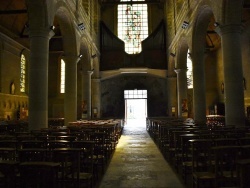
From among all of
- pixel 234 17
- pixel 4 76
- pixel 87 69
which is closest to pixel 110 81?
pixel 87 69

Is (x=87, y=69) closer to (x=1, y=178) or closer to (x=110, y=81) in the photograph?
(x=110, y=81)

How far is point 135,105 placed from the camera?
3228cm

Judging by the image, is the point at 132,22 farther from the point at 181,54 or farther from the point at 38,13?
the point at 38,13

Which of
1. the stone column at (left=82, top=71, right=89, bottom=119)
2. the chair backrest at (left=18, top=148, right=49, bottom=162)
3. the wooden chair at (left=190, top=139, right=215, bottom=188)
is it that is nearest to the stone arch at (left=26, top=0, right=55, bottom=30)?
the chair backrest at (left=18, top=148, right=49, bottom=162)

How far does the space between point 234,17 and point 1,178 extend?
9993 millimetres

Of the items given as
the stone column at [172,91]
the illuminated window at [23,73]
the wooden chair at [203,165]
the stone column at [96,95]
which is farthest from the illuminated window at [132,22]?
the wooden chair at [203,165]

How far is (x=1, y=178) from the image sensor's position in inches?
169

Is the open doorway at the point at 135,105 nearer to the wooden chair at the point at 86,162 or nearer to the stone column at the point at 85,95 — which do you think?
the stone column at the point at 85,95

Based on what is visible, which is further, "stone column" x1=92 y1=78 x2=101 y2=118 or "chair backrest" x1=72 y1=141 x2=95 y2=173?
"stone column" x1=92 y1=78 x2=101 y2=118

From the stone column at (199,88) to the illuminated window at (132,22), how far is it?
1482cm

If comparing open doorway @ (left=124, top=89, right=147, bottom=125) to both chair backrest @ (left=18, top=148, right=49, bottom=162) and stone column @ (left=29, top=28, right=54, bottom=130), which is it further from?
chair backrest @ (left=18, top=148, right=49, bottom=162)

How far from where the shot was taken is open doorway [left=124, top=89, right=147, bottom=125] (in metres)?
30.2

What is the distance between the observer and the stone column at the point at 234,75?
10344mm

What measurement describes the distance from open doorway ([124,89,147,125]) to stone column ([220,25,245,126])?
1854 centimetres
